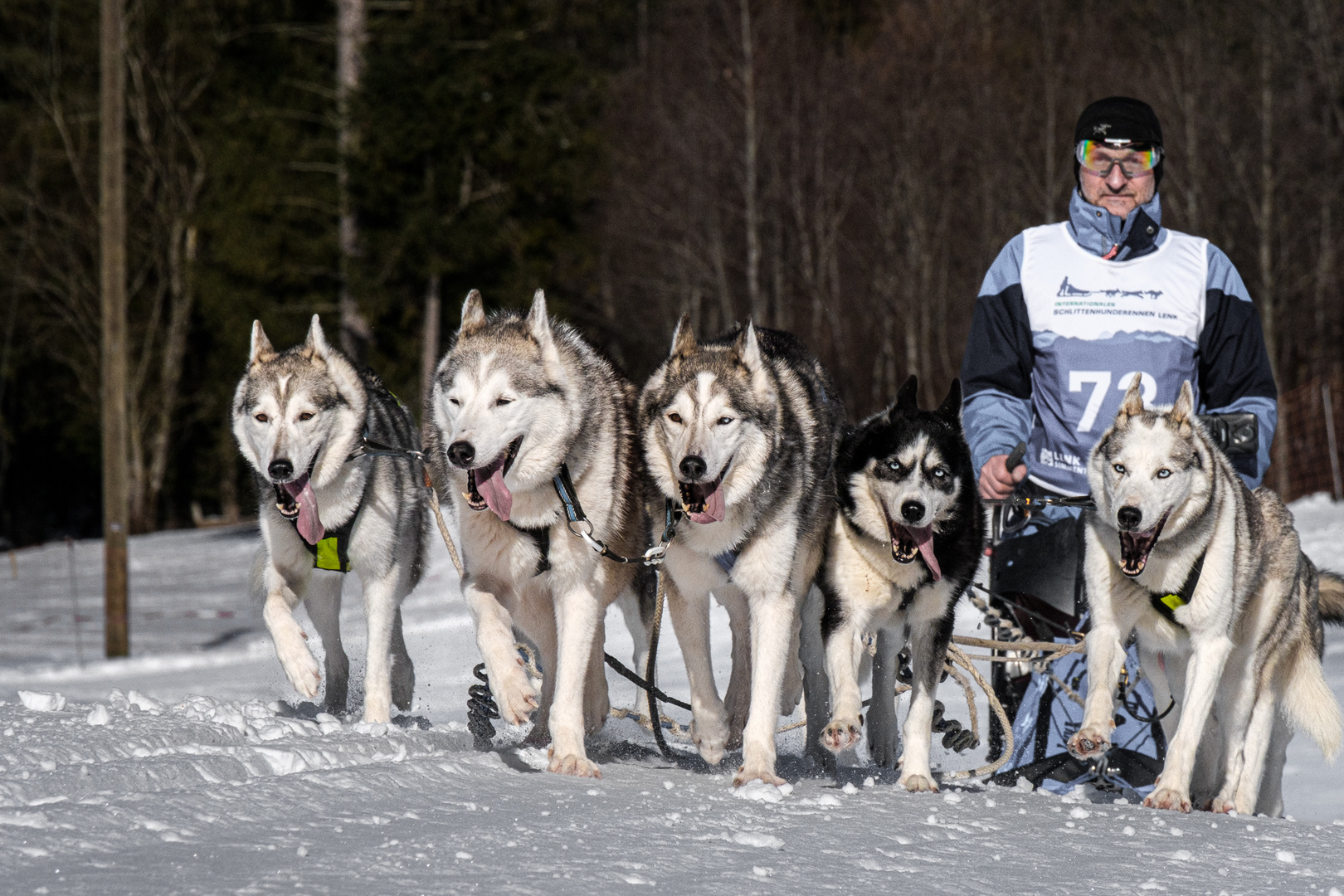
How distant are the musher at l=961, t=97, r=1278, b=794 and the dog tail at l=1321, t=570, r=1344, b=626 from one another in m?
0.53

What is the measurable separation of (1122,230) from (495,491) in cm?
228

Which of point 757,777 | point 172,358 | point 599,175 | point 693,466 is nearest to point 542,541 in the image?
point 693,466

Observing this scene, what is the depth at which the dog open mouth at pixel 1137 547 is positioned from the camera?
3719 mm

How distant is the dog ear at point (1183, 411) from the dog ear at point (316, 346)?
2.86 meters

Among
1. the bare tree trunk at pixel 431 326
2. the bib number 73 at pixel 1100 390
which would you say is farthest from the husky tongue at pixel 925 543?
the bare tree trunk at pixel 431 326

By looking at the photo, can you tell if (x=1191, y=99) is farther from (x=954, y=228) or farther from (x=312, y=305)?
(x=312, y=305)

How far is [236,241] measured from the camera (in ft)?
64.7

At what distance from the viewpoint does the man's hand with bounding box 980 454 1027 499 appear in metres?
4.12

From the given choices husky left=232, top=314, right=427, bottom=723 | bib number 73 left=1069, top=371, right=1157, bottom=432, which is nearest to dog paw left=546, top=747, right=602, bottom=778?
husky left=232, top=314, right=427, bottom=723

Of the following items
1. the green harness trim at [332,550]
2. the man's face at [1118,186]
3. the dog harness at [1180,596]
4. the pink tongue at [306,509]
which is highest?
the man's face at [1118,186]

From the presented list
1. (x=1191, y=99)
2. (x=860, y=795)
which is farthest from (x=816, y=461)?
(x=1191, y=99)

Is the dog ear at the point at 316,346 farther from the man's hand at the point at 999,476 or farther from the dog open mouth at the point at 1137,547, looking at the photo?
the dog open mouth at the point at 1137,547

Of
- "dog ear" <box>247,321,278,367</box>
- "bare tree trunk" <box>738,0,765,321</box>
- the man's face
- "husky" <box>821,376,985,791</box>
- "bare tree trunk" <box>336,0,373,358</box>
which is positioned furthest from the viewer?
"bare tree trunk" <box>738,0,765,321</box>

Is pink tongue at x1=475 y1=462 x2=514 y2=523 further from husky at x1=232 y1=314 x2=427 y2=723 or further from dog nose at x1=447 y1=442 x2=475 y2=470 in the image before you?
husky at x1=232 y1=314 x2=427 y2=723
